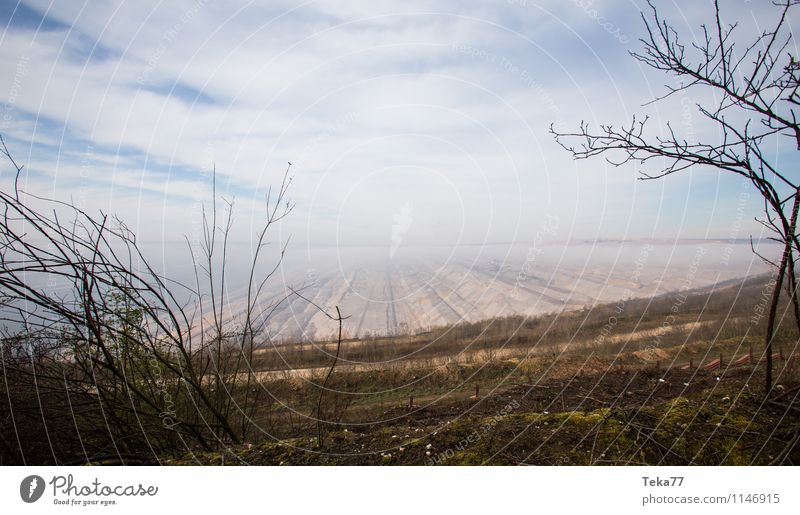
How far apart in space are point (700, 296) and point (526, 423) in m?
22.3

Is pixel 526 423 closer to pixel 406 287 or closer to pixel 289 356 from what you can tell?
pixel 406 287

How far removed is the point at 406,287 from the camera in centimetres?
902

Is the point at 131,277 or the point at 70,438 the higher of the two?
the point at 131,277

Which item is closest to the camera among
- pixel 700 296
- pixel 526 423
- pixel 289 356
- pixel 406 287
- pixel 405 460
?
pixel 405 460

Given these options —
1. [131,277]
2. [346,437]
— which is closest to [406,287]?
[346,437]
